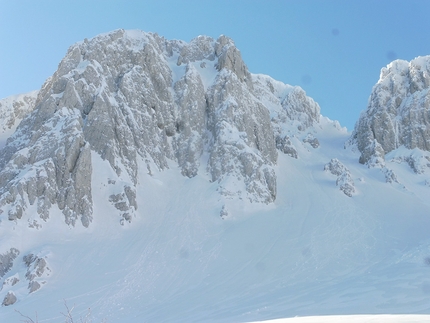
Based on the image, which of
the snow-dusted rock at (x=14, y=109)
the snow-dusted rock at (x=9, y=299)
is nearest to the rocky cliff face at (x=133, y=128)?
the snow-dusted rock at (x=14, y=109)

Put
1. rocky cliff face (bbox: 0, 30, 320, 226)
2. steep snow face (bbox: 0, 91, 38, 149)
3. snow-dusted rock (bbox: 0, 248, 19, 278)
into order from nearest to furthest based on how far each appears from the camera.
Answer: snow-dusted rock (bbox: 0, 248, 19, 278) < rocky cliff face (bbox: 0, 30, 320, 226) < steep snow face (bbox: 0, 91, 38, 149)

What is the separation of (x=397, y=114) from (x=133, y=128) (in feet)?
175

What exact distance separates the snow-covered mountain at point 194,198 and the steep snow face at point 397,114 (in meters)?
0.40

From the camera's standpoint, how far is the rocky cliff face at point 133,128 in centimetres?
4347

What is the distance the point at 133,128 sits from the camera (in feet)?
178

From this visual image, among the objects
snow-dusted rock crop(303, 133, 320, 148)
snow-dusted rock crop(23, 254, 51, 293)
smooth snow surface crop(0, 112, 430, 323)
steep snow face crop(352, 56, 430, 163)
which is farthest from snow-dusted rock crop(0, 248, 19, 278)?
snow-dusted rock crop(303, 133, 320, 148)

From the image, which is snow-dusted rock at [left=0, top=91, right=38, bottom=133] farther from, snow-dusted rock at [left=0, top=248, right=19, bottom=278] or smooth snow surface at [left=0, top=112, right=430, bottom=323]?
snow-dusted rock at [left=0, top=248, right=19, bottom=278]

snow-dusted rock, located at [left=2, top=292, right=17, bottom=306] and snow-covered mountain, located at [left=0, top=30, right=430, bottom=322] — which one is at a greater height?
snow-covered mountain, located at [left=0, top=30, right=430, bottom=322]

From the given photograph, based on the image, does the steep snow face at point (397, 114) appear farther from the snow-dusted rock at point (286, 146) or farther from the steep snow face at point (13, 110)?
the steep snow face at point (13, 110)

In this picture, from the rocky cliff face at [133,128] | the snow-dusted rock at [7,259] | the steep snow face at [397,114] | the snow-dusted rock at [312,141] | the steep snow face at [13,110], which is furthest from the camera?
the snow-dusted rock at [312,141]

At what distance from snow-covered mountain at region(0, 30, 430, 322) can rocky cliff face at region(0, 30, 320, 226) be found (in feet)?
0.66

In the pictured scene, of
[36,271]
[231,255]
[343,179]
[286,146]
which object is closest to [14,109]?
[36,271]

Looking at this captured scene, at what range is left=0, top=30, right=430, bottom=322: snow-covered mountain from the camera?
1171 inches

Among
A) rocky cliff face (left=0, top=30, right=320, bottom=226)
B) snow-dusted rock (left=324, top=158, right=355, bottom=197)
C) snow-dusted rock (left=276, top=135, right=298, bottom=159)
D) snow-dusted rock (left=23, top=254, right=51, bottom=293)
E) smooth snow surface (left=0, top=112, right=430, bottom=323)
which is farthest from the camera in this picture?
snow-dusted rock (left=276, top=135, right=298, bottom=159)
